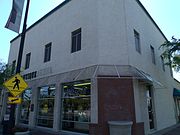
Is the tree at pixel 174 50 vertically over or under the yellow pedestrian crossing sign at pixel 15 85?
over

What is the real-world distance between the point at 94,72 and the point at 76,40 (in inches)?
143

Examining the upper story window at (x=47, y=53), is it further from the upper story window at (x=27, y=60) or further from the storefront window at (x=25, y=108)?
the storefront window at (x=25, y=108)

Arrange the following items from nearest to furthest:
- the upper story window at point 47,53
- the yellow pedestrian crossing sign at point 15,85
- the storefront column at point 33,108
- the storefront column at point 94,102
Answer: the yellow pedestrian crossing sign at point 15,85, the storefront column at point 94,102, the storefront column at point 33,108, the upper story window at point 47,53

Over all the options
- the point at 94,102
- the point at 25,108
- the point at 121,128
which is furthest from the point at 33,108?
the point at 121,128

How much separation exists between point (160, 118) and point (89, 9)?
10349 mm

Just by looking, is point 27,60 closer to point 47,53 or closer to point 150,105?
point 47,53

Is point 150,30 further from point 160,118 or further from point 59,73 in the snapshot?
point 59,73

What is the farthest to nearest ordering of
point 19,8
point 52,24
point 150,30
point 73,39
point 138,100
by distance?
point 150,30, point 52,24, point 73,39, point 138,100, point 19,8

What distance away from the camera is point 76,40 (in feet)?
41.7

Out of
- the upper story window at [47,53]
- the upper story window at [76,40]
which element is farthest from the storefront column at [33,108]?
the upper story window at [76,40]

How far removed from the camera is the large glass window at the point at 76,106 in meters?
10.7

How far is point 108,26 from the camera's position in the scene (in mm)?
11180

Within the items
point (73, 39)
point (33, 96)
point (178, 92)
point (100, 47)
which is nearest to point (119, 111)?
point (100, 47)

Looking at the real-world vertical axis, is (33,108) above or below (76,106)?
below
